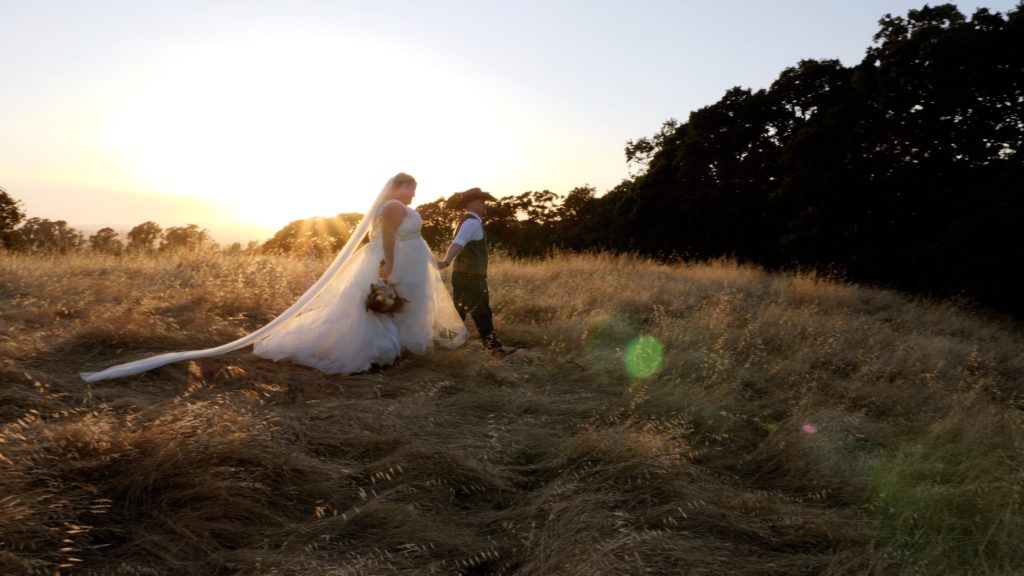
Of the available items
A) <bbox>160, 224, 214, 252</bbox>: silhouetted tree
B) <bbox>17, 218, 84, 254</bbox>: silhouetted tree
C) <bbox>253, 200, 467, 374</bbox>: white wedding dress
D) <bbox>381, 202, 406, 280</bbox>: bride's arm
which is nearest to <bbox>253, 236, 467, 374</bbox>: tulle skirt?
<bbox>253, 200, 467, 374</bbox>: white wedding dress

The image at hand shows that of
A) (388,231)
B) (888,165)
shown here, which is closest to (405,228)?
(388,231)

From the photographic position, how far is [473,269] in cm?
673

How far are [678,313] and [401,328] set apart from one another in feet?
16.0

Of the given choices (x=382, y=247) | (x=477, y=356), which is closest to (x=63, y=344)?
(x=382, y=247)

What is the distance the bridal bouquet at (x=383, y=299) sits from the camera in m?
5.87

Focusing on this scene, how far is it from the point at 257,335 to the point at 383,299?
113cm

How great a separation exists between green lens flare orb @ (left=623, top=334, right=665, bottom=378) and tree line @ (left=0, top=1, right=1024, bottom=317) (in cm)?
688

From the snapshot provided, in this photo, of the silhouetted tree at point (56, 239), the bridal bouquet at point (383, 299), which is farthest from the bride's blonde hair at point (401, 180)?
the silhouetted tree at point (56, 239)

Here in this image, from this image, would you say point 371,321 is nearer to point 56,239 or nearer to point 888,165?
point 56,239

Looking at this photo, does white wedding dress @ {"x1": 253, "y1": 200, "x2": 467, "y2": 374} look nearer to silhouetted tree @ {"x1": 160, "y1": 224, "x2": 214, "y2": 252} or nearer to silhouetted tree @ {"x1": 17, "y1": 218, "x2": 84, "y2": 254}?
silhouetted tree @ {"x1": 160, "y1": 224, "x2": 214, "y2": 252}

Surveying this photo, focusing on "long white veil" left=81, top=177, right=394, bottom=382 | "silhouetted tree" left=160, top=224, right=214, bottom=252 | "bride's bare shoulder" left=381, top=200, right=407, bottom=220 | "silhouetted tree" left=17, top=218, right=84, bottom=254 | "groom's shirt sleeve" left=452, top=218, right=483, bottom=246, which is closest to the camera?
"long white veil" left=81, top=177, right=394, bottom=382

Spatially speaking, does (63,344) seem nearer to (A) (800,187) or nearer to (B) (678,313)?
(B) (678,313)

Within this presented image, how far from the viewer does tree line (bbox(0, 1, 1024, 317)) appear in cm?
1599

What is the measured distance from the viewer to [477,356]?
6211 mm
